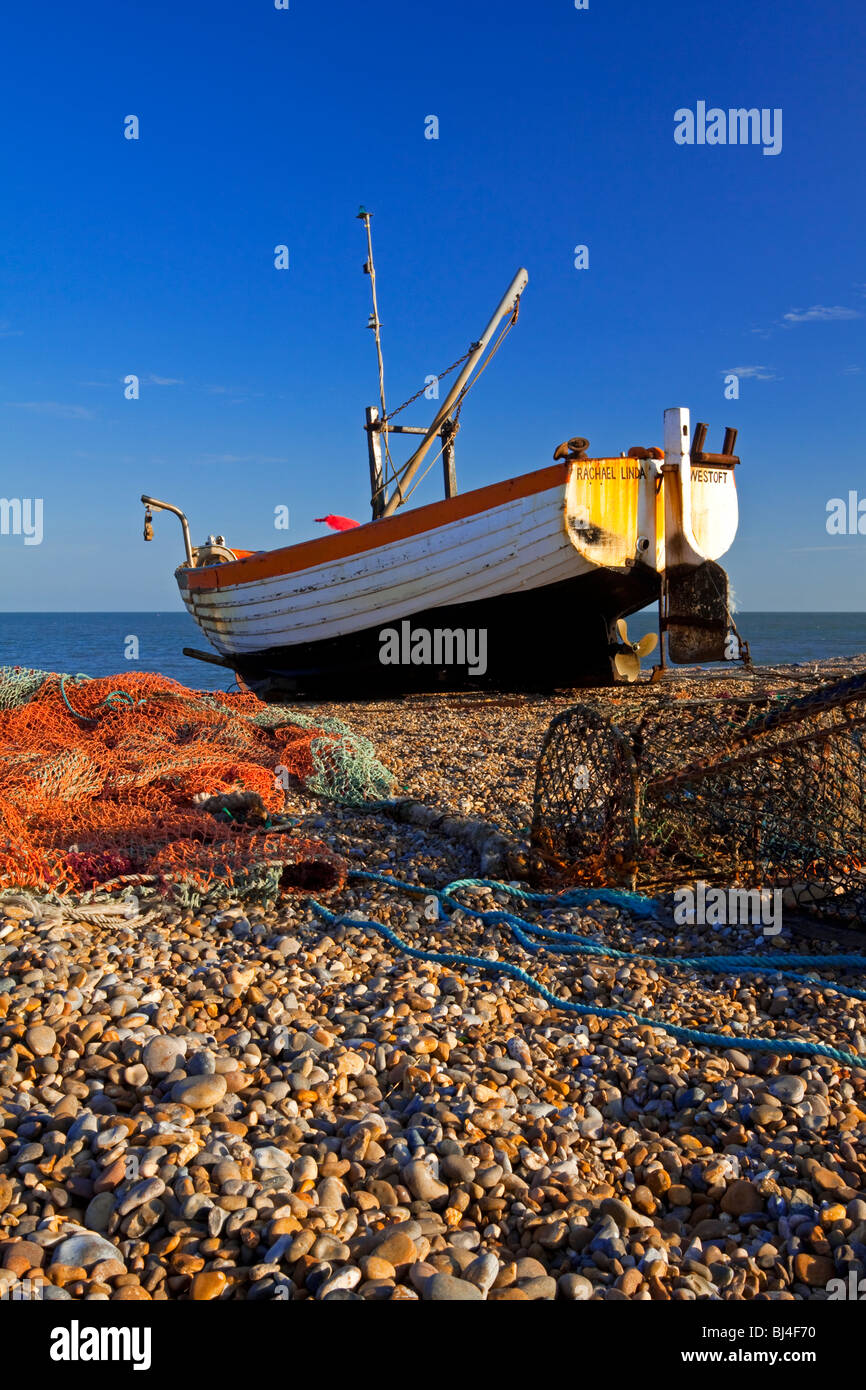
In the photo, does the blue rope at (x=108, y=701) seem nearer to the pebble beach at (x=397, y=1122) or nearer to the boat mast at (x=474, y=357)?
the pebble beach at (x=397, y=1122)

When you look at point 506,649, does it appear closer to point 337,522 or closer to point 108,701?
point 337,522

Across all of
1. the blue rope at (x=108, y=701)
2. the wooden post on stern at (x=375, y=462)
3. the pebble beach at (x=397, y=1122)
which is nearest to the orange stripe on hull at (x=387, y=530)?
the wooden post on stern at (x=375, y=462)

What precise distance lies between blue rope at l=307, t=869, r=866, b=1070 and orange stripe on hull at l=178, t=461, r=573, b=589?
8907 millimetres

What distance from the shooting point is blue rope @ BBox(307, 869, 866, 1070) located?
9.62ft

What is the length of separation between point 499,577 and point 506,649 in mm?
1816

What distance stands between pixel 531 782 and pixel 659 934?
130 inches

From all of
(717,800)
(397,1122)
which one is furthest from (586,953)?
(397,1122)

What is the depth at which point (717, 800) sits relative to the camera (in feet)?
14.2

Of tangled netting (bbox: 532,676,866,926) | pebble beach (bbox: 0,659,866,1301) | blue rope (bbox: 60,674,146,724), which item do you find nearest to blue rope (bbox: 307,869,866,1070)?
pebble beach (bbox: 0,659,866,1301)

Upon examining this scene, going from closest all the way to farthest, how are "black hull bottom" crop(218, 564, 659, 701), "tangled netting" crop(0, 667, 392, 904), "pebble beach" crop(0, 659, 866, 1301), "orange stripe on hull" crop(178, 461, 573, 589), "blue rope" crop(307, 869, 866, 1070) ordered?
"pebble beach" crop(0, 659, 866, 1301), "blue rope" crop(307, 869, 866, 1070), "tangled netting" crop(0, 667, 392, 904), "orange stripe on hull" crop(178, 461, 573, 589), "black hull bottom" crop(218, 564, 659, 701)

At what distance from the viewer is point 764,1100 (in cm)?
261

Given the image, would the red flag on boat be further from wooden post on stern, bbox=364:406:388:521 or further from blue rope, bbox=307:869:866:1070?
blue rope, bbox=307:869:866:1070
